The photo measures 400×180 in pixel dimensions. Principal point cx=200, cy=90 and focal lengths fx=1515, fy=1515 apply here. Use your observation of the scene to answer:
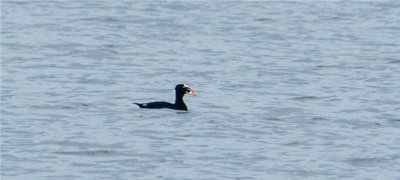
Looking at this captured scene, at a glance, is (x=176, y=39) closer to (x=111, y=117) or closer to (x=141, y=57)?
(x=141, y=57)

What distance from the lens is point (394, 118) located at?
26953 mm

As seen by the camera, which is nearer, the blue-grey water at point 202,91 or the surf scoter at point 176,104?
the blue-grey water at point 202,91

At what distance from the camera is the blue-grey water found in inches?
867

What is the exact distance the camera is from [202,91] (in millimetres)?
30594

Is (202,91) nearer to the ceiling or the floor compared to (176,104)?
nearer to the floor

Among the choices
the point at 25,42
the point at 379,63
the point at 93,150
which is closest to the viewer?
the point at 93,150

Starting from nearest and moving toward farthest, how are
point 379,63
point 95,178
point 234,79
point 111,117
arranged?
point 95,178 < point 111,117 < point 234,79 < point 379,63

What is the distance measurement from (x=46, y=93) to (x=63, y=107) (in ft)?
6.72

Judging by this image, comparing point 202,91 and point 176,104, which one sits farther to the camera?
point 202,91

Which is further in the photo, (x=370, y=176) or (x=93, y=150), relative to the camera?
(x=93, y=150)

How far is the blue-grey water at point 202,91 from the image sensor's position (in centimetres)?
2202

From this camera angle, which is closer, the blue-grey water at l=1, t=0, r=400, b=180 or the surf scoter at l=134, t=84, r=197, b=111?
the blue-grey water at l=1, t=0, r=400, b=180

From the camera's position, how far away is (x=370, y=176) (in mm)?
21172

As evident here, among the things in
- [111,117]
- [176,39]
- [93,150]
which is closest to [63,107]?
[111,117]
